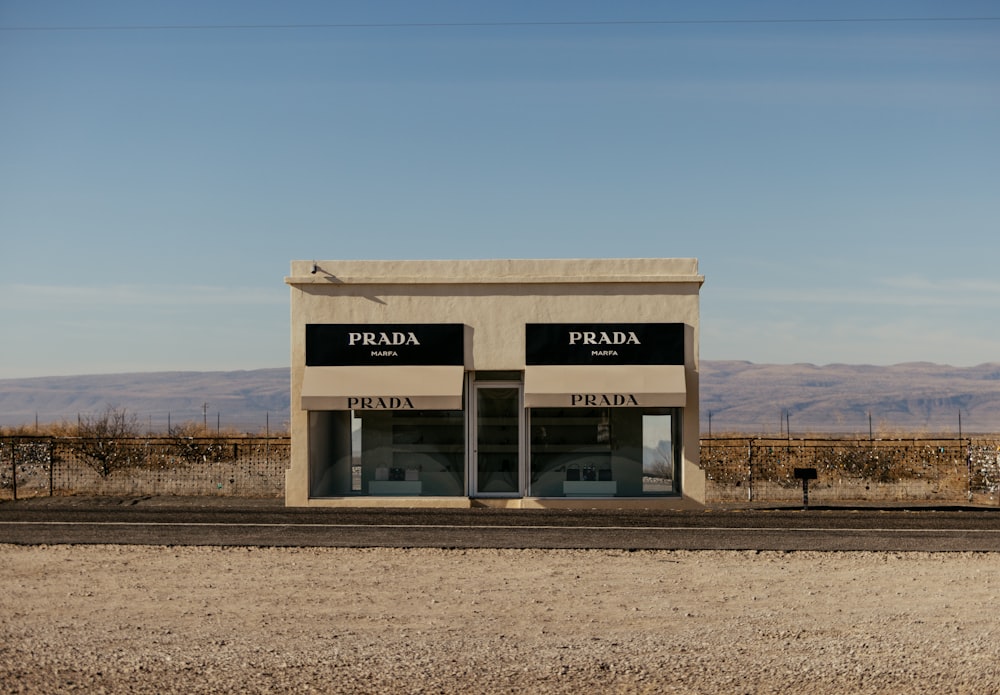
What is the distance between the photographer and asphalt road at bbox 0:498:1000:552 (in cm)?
1881

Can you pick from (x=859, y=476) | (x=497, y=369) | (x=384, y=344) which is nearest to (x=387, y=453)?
(x=384, y=344)

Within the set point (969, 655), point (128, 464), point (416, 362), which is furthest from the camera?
point (128, 464)

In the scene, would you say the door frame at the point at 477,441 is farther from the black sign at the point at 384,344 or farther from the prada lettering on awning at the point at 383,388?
the black sign at the point at 384,344

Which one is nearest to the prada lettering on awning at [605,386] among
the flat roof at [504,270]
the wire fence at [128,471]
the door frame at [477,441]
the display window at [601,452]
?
the display window at [601,452]

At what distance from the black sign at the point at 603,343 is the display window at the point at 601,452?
108 cm

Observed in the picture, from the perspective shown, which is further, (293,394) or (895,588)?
(293,394)

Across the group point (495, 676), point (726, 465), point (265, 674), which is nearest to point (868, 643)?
point (495, 676)

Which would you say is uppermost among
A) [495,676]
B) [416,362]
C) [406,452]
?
[416,362]

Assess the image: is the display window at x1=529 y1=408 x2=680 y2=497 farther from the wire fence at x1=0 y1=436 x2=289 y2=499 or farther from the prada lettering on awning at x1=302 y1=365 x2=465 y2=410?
the wire fence at x1=0 y1=436 x2=289 y2=499

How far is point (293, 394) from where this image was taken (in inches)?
1027

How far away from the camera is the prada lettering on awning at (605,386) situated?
82.9 feet

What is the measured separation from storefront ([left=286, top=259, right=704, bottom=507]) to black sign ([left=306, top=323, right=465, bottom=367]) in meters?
0.02

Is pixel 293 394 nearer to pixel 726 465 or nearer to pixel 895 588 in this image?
pixel 895 588

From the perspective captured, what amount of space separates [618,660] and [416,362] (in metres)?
15.3
